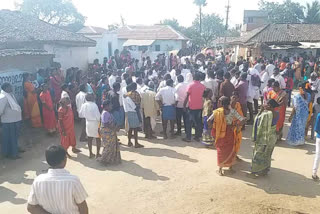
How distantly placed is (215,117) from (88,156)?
10.7ft

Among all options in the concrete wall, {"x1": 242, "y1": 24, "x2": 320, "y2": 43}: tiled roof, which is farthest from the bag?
{"x1": 242, "y1": 24, "x2": 320, "y2": 43}: tiled roof

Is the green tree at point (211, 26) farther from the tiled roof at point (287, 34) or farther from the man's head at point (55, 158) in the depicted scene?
the man's head at point (55, 158)

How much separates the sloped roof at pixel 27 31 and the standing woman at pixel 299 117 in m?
9.57

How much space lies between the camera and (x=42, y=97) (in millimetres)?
8328

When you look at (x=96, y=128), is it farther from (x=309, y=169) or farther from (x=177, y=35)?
(x=177, y=35)

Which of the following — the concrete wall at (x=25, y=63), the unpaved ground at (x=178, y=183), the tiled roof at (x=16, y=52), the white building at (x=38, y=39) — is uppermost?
the white building at (x=38, y=39)

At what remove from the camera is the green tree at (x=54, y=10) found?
47.5 metres

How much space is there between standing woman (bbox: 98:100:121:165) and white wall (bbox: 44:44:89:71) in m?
8.60

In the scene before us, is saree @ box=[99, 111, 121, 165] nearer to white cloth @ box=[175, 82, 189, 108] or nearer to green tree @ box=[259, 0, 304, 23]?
white cloth @ box=[175, 82, 189, 108]

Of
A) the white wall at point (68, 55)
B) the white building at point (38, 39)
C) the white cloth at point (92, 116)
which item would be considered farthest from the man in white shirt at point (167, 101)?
the white wall at point (68, 55)

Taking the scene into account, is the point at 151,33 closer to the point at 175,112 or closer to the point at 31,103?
the point at 31,103

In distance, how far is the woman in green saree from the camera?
5753mm

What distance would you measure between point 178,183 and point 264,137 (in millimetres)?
1848

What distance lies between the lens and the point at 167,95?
8242 mm
